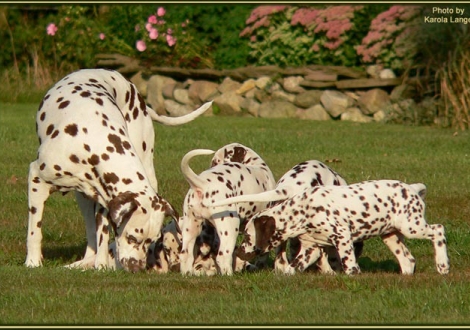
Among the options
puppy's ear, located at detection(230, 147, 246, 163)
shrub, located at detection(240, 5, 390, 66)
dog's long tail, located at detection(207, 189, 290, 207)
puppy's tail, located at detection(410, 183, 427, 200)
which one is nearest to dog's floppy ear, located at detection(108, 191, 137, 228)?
dog's long tail, located at detection(207, 189, 290, 207)

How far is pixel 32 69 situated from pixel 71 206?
660 inches

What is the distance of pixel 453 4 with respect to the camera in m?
21.9

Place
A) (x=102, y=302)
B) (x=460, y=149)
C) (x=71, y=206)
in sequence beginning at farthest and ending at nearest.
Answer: (x=460, y=149) < (x=71, y=206) < (x=102, y=302)

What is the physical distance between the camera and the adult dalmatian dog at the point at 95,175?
31.8 ft

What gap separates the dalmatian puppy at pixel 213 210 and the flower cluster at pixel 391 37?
13.3 m

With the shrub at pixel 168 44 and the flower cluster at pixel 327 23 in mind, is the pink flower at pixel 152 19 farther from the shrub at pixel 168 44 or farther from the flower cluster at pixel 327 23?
the flower cluster at pixel 327 23

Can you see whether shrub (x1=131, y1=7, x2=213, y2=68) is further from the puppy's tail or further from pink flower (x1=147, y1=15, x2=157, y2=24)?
the puppy's tail

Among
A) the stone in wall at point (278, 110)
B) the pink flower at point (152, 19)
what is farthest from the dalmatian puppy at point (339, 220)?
the pink flower at point (152, 19)

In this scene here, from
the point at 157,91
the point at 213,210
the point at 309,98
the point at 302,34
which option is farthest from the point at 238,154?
the point at 157,91

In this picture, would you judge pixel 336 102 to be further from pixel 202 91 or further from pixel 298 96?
pixel 202 91

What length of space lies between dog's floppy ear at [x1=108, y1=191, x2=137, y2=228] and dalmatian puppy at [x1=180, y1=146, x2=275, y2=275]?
60 centimetres

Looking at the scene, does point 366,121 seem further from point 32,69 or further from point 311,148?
point 32,69

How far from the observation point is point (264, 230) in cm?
1004

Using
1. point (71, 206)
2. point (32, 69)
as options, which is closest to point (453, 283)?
point (71, 206)
